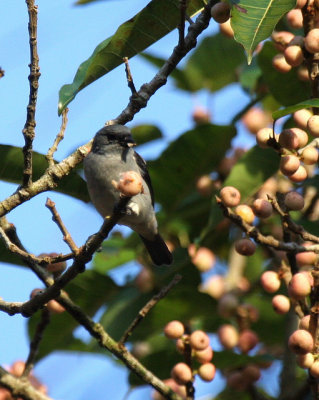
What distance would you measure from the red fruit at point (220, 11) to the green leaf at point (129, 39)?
0.97 ft

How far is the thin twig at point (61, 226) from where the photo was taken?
2527 millimetres

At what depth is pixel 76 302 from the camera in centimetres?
398

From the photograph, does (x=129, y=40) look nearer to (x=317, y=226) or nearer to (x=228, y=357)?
(x=317, y=226)

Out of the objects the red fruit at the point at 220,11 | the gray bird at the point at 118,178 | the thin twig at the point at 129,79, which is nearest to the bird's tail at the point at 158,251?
the gray bird at the point at 118,178

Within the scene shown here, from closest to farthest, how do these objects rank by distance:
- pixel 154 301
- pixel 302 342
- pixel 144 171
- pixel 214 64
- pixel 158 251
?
pixel 302 342, pixel 154 301, pixel 158 251, pixel 144 171, pixel 214 64

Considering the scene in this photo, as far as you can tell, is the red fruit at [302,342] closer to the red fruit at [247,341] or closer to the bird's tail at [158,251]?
the red fruit at [247,341]

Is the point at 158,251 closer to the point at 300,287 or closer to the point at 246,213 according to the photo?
the point at 246,213

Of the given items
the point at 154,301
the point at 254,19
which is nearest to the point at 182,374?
the point at 154,301

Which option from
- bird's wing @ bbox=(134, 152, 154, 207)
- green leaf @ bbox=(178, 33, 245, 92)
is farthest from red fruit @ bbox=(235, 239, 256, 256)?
green leaf @ bbox=(178, 33, 245, 92)

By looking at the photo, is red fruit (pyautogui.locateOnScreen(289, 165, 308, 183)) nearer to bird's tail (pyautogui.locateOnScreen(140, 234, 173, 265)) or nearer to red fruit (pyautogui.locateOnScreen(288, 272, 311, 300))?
red fruit (pyautogui.locateOnScreen(288, 272, 311, 300))

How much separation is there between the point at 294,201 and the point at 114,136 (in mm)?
1734

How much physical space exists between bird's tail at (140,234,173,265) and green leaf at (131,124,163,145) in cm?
70

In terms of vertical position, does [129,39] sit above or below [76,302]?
above

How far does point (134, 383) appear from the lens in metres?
3.91
